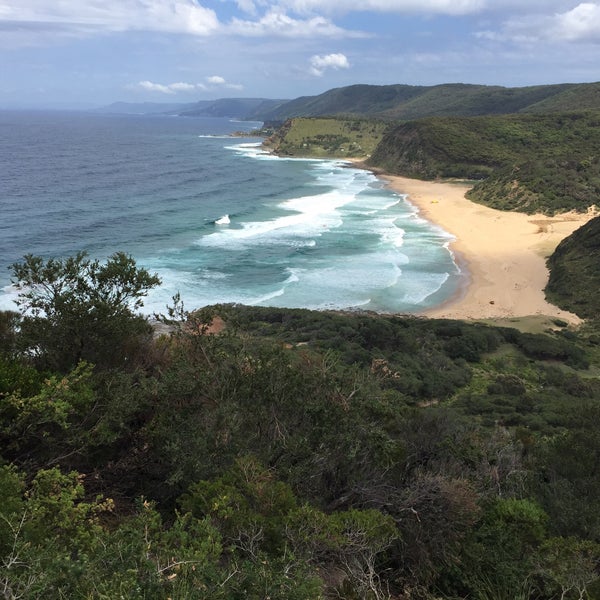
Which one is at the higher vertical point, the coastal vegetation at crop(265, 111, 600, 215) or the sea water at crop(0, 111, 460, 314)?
the coastal vegetation at crop(265, 111, 600, 215)

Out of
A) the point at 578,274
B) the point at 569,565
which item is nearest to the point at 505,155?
the point at 578,274

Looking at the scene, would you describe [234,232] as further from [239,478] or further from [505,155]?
[505,155]

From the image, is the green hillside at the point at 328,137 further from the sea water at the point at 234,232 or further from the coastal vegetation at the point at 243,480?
the coastal vegetation at the point at 243,480

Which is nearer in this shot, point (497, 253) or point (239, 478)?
point (239, 478)

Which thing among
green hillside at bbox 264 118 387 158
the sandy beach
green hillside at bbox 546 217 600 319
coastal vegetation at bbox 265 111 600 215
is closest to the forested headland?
the sandy beach

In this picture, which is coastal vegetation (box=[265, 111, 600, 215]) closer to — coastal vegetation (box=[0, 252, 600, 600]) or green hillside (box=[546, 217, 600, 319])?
green hillside (box=[546, 217, 600, 319])

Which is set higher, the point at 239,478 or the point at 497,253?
the point at 239,478

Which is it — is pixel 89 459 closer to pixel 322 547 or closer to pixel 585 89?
pixel 322 547
